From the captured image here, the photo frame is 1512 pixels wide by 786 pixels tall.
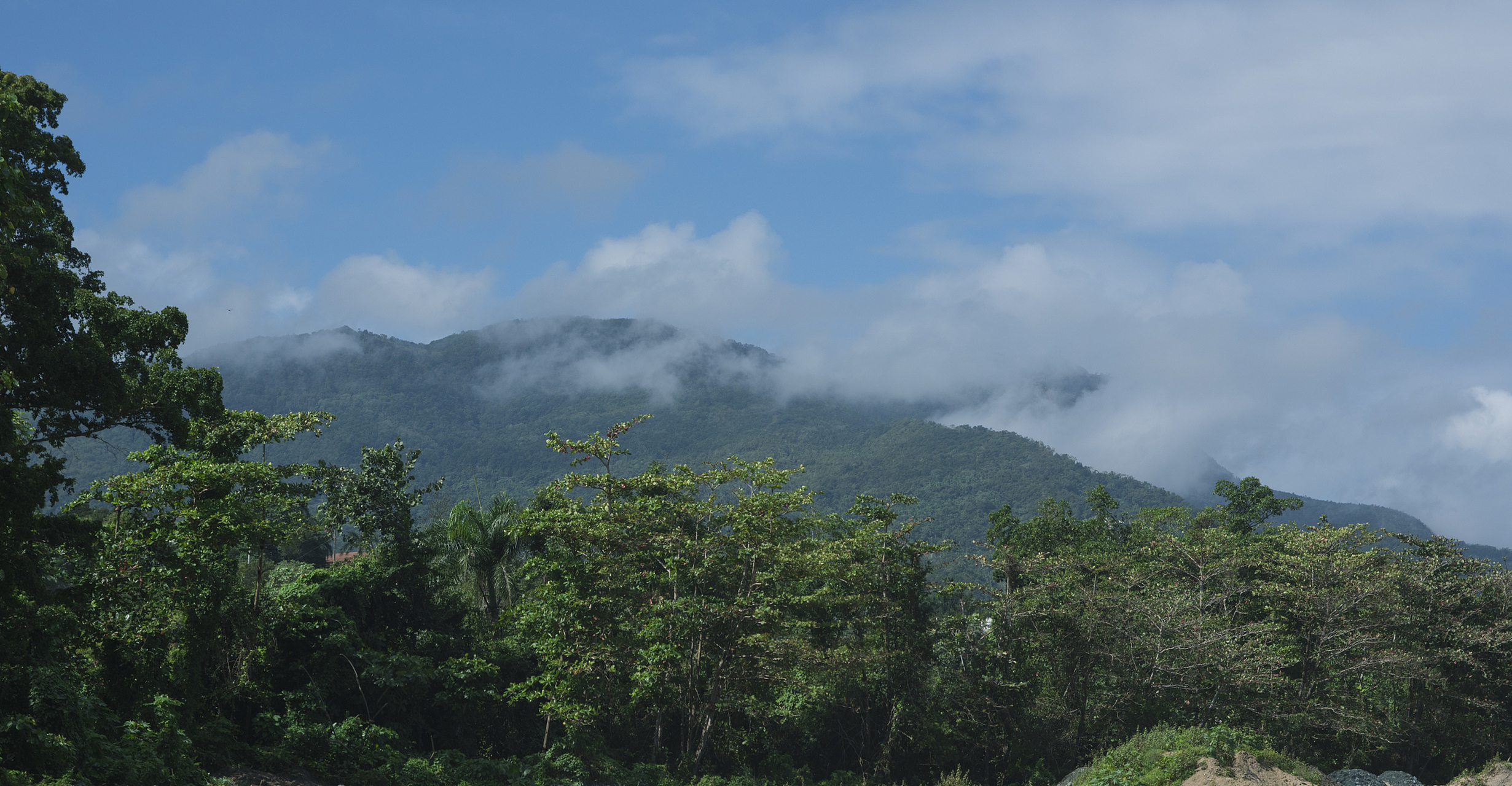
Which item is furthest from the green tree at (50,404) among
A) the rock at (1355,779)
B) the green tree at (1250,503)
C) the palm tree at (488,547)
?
the green tree at (1250,503)

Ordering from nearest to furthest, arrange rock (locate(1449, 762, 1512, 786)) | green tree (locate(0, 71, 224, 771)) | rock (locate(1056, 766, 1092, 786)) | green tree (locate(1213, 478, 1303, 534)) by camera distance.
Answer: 1. green tree (locate(0, 71, 224, 771))
2. rock (locate(1056, 766, 1092, 786))
3. rock (locate(1449, 762, 1512, 786))
4. green tree (locate(1213, 478, 1303, 534))

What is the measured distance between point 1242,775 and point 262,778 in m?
15.8

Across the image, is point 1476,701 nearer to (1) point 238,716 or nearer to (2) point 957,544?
(2) point 957,544

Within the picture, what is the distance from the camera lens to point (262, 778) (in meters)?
12.3

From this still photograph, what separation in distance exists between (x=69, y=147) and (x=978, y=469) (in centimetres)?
18339

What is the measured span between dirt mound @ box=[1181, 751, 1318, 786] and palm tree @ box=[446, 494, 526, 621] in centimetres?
1366

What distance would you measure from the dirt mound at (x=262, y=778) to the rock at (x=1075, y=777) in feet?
45.7

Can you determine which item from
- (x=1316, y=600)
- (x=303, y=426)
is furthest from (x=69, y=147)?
(x=1316, y=600)

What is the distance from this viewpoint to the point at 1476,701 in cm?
2145

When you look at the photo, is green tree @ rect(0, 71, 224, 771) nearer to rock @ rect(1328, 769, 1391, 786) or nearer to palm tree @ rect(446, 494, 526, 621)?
palm tree @ rect(446, 494, 526, 621)

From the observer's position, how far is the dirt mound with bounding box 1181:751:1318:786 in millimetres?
15875

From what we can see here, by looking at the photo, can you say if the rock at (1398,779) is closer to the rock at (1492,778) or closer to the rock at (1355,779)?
the rock at (1355,779)

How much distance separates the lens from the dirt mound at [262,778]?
1197cm

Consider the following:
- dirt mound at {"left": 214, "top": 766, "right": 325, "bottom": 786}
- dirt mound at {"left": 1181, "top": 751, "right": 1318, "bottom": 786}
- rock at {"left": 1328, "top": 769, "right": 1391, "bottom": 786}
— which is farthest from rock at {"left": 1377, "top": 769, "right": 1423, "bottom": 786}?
dirt mound at {"left": 214, "top": 766, "right": 325, "bottom": 786}
